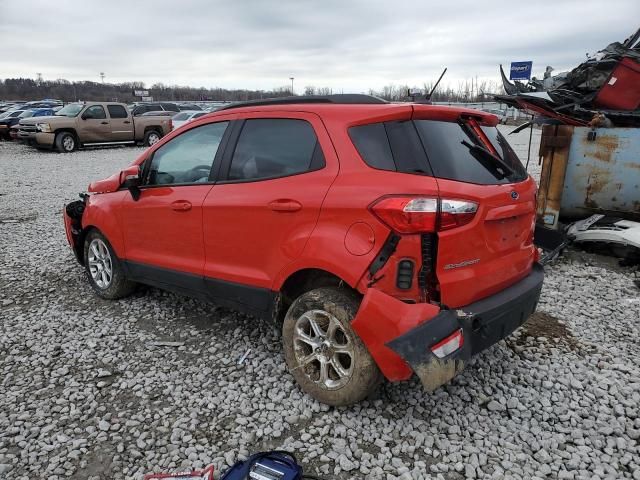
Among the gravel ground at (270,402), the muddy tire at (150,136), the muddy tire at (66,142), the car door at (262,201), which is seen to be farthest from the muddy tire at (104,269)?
the muddy tire at (150,136)

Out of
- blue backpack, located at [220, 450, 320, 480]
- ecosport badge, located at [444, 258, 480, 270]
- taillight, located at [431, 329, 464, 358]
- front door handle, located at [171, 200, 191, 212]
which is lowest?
blue backpack, located at [220, 450, 320, 480]

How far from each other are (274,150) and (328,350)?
4.36ft

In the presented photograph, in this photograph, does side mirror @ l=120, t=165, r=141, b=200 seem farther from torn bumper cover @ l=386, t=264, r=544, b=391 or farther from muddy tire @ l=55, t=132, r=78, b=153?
muddy tire @ l=55, t=132, r=78, b=153

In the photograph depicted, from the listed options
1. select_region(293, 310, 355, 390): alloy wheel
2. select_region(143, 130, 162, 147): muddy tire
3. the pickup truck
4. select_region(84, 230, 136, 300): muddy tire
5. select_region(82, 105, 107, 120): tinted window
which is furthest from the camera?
select_region(143, 130, 162, 147): muddy tire

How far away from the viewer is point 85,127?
61.9 feet

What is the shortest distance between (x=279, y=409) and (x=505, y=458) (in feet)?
4.28

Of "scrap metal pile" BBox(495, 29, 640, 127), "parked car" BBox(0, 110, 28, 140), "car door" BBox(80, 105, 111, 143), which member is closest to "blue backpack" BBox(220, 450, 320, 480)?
"scrap metal pile" BBox(495, 29, 640, 127)

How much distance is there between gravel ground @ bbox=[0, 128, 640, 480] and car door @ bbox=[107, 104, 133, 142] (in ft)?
53.6

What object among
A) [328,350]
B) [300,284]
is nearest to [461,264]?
[328,350]

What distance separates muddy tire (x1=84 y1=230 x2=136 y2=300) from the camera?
4.60 meters

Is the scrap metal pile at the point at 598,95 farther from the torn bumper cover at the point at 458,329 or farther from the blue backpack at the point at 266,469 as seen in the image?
the blue backpack at the point at 266,469

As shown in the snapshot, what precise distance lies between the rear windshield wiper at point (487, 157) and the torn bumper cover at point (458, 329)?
2.39 ft

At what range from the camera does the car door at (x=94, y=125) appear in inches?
741

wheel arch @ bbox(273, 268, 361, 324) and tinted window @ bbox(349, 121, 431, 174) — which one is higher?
tinted window @ bbox(349, 121, 431, 174)
